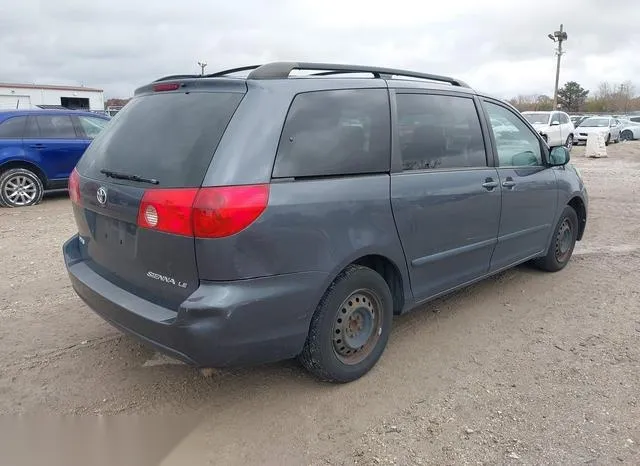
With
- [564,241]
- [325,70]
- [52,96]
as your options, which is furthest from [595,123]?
[52,96]

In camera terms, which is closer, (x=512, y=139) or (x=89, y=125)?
(x=512, y=139)

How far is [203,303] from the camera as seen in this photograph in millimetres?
2469

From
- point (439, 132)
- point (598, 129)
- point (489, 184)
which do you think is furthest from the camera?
point (598, 129)

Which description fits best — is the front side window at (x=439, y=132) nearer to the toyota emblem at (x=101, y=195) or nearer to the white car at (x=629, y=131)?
the toyota emblem at (x=101, y=195)

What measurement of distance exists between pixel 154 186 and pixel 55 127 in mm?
7863

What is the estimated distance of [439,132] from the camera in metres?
3.63

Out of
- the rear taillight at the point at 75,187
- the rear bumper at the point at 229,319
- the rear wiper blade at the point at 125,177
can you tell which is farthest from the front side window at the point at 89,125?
the rear bumper at the point at 229,319

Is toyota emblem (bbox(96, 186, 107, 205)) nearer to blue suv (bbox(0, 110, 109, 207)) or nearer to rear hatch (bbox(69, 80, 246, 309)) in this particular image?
rear hatch (bbox(69, 80, 246, 309))

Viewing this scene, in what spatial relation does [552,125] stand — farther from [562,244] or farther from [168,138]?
[168,138]

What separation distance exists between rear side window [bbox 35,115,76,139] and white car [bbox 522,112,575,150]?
15.6 m

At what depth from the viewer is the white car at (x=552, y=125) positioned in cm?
1948

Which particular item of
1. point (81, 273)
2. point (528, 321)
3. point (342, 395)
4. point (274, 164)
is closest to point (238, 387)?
point (342, 395)

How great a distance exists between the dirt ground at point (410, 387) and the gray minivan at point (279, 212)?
0.35 meters

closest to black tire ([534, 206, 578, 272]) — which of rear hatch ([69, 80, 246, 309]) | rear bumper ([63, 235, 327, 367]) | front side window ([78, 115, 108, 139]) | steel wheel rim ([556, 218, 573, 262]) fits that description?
steel wheel rim ([556, 218, 573, 262])
